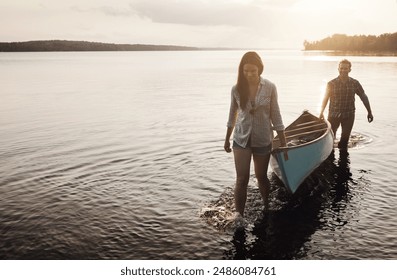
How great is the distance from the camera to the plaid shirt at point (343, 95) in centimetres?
1059

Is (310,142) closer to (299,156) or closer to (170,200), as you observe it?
(299,156)

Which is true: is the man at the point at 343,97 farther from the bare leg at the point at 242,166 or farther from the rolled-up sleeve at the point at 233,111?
the bare leg at the point at 242,166

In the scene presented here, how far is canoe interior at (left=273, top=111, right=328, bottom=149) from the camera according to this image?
10672mm

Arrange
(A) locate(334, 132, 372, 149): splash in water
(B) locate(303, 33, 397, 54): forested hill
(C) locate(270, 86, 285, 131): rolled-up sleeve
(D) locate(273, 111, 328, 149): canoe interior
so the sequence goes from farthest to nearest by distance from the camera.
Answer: (B) locate(303, 33, 397, 54): forested hill, (A) locate(334, 132, 372, 149): splash in water, (D) locate(273, 111, 328, 149): canoe interior, (C) locate(270, 86, 285, 131): rolled-up sleeve

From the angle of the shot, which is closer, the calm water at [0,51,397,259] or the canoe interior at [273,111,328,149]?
the calm water at [0,51,397,259]

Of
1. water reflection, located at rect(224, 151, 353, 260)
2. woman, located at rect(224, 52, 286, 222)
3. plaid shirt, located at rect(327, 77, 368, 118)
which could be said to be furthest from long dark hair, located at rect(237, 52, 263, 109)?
plaid shirt, located at rect(327, 77, 368, 118)

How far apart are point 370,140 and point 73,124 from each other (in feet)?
42.1

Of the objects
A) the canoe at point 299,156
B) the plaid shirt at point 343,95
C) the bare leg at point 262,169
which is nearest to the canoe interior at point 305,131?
the canoe at point 299,156

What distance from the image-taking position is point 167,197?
28.9 feet

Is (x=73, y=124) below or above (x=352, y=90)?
below

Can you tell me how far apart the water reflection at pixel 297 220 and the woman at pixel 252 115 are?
3.28 ft

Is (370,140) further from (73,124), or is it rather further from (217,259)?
(73,124)

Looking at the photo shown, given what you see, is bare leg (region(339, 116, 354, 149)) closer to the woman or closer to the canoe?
the canoe
